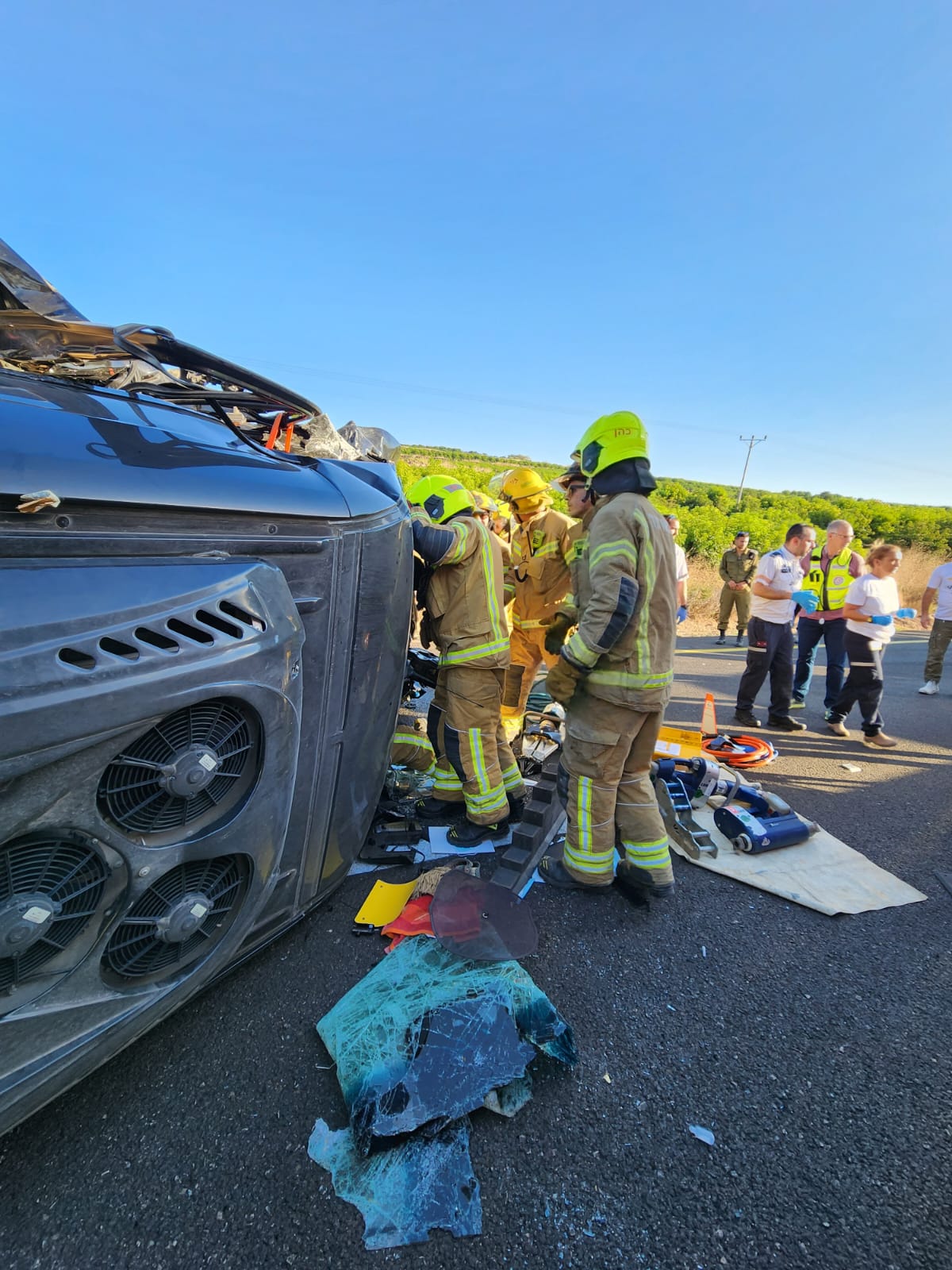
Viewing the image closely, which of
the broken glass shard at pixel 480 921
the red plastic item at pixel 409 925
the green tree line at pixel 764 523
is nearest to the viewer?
the broken glass shard at pixel 480 921

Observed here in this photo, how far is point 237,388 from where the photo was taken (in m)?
2.30

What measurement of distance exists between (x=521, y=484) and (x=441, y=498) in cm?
162

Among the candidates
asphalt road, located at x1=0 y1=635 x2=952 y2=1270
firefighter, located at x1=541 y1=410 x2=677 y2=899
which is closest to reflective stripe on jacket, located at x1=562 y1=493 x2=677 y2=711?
firefighter, located at x1=541 y1=410 x2=677 y2=899

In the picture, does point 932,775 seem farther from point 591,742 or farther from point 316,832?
point 316,832

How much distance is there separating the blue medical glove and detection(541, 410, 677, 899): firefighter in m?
3.53

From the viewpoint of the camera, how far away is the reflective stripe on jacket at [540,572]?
424 centimetres

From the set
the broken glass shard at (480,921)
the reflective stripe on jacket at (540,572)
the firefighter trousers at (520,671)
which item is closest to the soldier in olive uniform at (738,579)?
the reflective stripe on jacket at (540,572)

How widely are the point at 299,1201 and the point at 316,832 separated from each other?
90 cm

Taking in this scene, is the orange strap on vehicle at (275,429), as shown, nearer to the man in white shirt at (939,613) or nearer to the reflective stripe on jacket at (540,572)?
the reflective stripe on jacket at (540,572)

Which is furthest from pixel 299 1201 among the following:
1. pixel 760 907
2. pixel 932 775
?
pixel 932 775

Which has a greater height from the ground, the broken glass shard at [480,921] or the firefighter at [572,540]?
the firefighter at [572,540]

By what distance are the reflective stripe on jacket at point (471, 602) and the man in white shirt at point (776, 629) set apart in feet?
11.0

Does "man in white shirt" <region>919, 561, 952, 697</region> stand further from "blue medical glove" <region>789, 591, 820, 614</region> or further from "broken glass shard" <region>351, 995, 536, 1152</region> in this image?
"broken glass shard" <region>351, 995, 536, 1152</region>

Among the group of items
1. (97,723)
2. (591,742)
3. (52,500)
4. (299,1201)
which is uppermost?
(52,500)
